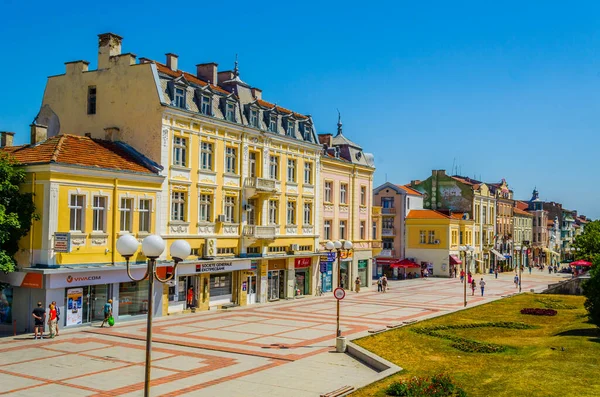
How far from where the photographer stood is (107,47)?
37719 mm

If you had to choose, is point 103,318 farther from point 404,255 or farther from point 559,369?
point 404,255

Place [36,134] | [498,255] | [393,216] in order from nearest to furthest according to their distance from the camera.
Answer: [36,134], [393,216], [498,255]

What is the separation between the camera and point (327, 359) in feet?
78.6

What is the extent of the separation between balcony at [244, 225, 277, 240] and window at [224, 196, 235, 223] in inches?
52.0

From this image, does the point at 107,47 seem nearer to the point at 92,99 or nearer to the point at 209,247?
→ the point at 92,99

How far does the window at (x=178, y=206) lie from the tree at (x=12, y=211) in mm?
8731

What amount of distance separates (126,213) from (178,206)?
4.23m

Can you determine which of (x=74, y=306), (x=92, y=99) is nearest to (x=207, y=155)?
(x=92, y=99)

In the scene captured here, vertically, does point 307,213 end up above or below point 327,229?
above

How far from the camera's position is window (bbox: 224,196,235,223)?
40903mm

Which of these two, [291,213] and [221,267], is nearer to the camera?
[221,267]

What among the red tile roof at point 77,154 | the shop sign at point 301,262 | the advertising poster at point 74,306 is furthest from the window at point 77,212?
the shop sign at point 301,262

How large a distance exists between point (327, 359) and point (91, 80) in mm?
23980

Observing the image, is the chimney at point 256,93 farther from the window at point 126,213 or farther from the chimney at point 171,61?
the window at point 126,213
